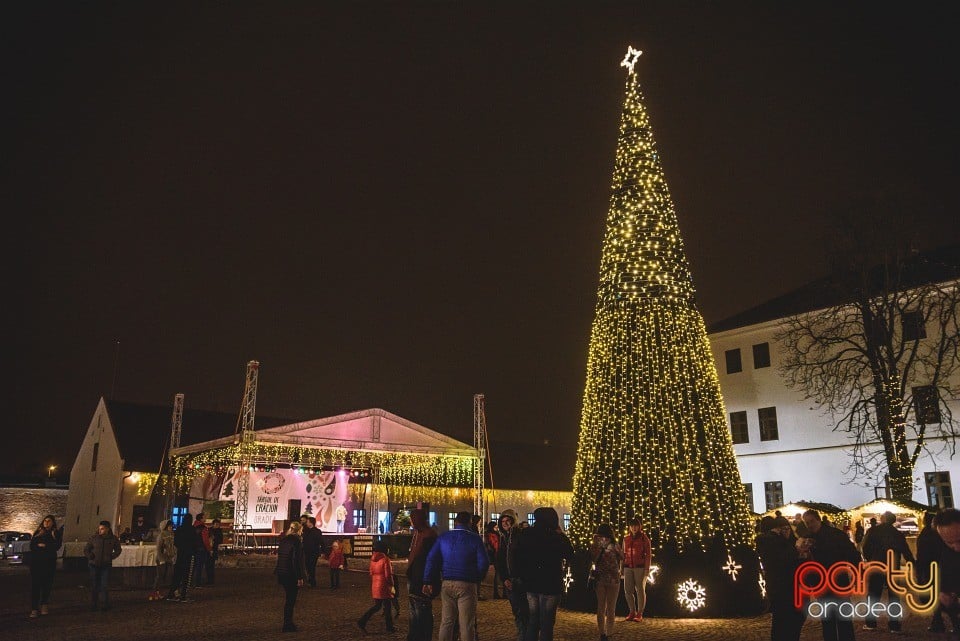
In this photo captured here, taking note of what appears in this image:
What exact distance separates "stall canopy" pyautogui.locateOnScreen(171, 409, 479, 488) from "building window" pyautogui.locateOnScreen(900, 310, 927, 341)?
660 inches

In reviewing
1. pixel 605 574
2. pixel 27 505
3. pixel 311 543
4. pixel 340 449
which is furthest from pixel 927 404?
pixel 27 505

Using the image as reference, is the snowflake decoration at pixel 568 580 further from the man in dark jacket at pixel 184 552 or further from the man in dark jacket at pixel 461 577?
the man in dark jacket at pixel 184 552

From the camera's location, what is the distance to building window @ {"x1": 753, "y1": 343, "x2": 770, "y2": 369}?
34.4 m

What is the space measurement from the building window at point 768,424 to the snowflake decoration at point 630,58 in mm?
22862

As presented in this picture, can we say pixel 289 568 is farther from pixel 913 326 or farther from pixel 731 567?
pixel 913 326

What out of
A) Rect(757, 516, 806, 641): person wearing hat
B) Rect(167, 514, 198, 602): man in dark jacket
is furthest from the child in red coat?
Rect(757, 516, 806, 641): person wearing hat

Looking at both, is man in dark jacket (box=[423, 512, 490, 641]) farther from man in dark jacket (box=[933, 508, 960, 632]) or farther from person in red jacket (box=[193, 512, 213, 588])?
person in red jacket (box=[193, 512, 213, 588])


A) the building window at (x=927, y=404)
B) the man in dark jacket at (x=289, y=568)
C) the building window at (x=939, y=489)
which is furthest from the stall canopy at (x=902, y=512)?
the man in dark jacket at (x=289, y=568)

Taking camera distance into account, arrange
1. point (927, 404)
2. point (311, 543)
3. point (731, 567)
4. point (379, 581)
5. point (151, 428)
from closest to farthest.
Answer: point (379, 581)
point (731, 567)
point (311, 543)
point (927, 404)
point (151, 428)

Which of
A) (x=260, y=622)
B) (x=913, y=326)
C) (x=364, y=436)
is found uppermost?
(x=913, y=326)

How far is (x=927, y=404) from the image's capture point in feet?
90.9

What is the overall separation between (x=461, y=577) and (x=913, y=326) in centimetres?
2756

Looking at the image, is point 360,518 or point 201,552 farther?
point 360,518

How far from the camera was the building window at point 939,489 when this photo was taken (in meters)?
27.4
